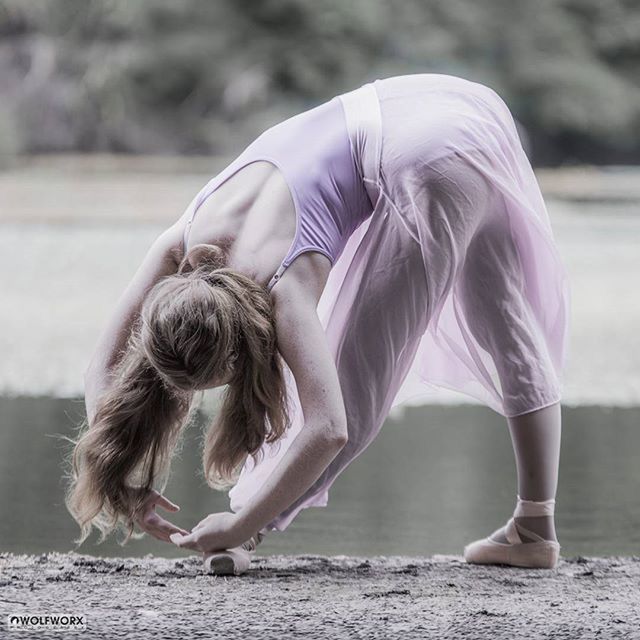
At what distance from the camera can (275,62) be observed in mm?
19125

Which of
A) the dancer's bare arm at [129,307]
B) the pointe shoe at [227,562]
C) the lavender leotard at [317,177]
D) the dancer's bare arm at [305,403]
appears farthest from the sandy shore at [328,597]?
the lavender leotard at [317,177]

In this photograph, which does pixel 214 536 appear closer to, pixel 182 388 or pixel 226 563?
pixel 226 563

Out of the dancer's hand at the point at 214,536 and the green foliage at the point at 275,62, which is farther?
the green foliage at the point at 275,62

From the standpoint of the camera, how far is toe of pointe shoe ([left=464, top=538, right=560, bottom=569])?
6.50 feet

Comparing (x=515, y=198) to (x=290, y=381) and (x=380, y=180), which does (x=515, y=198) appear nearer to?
(x=380, y=180)

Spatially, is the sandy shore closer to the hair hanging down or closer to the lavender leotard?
the hair hanging down

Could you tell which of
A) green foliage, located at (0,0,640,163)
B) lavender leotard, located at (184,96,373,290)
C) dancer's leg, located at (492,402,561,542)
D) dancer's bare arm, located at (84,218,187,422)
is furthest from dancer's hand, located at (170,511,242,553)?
green foliage, located at (0,0,640,163)

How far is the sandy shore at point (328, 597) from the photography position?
5.05 feet

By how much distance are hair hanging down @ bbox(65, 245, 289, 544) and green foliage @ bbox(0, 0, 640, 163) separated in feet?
53.2

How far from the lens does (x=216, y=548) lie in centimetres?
184

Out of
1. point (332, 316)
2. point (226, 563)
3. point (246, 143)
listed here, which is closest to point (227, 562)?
point (226, 563)

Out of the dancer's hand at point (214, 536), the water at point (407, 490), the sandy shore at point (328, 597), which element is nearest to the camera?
the sandy shore at point (328, 597)

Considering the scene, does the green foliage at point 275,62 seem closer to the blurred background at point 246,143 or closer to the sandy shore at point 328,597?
the blurred background at point 246,143

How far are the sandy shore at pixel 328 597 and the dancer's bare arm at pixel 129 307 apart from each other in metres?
0.25
